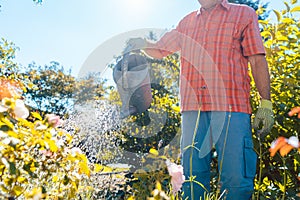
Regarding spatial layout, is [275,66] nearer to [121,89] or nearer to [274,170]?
[274,170]

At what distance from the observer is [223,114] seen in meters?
2.16

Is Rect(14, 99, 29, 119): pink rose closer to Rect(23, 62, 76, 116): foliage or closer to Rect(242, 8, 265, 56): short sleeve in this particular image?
Rect(242, 8, 265, 56): short sleeve

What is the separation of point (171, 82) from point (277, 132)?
1.65m

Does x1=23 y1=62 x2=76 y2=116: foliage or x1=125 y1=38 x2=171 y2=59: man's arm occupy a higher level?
x1=125 y1=38 x2=171 y2=59: man's arm

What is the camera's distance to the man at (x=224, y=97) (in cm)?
213

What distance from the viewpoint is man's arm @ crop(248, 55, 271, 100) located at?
2.19m

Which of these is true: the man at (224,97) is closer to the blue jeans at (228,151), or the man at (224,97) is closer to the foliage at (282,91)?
the blue jeans at (228,151)

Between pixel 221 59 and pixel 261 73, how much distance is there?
24cm

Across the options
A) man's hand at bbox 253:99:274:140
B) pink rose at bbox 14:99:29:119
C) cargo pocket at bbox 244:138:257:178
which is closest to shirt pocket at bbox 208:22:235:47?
man's hand at bbox 253:99:274:140

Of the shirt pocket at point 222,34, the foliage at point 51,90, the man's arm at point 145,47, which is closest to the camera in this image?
the shirt pocket at point 222,34

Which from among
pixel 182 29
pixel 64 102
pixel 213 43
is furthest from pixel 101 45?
pixel 64 102

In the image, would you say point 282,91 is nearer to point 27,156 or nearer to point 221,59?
point 221,59

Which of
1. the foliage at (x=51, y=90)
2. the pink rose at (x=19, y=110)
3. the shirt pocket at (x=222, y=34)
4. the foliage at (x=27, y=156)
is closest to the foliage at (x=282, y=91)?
the shirt pocket at (x=222, y=34)

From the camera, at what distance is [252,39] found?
2158 mm
